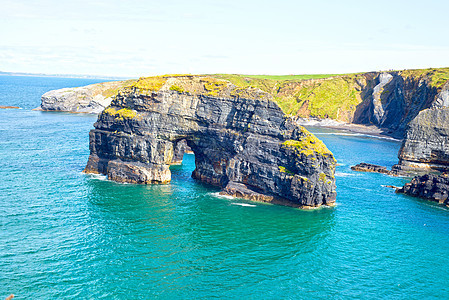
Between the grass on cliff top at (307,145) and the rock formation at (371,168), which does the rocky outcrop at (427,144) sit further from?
the grass on cliff top at (307,145)

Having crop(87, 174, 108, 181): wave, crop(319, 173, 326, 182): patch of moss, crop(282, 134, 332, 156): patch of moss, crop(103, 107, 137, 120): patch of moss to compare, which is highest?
crop(103, 107, 137, 120): patch of moss

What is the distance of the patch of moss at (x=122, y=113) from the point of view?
74.3m

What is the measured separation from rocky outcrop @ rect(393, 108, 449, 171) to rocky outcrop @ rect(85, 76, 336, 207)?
44.4 meters

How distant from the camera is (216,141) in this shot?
238ft

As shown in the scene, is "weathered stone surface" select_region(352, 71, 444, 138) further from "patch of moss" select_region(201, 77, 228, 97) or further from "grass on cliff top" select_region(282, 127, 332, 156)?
"patch of moss" select_region(201, 77, 228, 97)

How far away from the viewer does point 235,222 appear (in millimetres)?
56469

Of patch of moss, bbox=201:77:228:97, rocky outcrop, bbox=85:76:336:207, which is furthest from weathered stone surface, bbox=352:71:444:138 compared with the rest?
patch of moss, bbox=201:77:228:97

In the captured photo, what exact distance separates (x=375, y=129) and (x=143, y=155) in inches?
5471

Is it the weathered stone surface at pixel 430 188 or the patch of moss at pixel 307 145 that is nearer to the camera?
the patch of moss at pixel 307 145

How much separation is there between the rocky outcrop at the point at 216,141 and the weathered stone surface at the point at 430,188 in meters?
22.1

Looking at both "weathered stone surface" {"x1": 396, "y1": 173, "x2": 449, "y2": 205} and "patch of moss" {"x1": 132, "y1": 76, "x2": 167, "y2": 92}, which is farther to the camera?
"patch of moss" {"x1": 132, "y1": 76, "x2": 167, "y2": 92}

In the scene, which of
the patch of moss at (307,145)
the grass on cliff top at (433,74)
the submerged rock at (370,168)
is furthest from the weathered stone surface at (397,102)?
the patch of moss at (307,145)

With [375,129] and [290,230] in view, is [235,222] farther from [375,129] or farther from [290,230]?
[375,129]

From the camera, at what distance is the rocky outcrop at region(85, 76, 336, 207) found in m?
63.5
